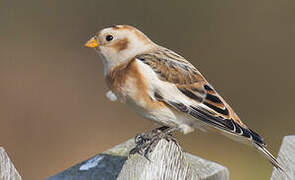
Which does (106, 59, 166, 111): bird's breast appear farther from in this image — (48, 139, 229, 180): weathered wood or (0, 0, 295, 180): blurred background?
(0, 0, 295, 180): blurred background

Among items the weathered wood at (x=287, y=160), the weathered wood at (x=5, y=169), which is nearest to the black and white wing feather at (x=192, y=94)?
the weathered wood at (x=287, y=160)

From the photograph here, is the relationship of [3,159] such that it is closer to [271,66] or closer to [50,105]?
[50,105]

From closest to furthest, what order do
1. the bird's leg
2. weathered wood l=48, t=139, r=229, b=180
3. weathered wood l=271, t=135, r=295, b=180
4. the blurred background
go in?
1. weathered wood l=48, t=139, r=229, b=180
2. weathered wood l=271, t=135, r=295, b=180
3. the bird's leg
4. the blurred background

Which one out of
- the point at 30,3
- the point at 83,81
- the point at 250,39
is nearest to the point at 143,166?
the point at 83,81

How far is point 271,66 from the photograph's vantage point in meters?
6.01

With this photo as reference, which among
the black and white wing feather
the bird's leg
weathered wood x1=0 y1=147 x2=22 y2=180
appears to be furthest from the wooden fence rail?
the black and white wing feather

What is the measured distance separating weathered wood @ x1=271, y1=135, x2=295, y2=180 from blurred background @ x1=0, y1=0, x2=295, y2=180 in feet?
9.62

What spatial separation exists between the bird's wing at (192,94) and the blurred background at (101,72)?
2039 mm

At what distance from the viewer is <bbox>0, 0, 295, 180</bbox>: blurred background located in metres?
5.64

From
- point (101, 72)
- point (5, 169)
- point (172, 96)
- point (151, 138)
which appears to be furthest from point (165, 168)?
point (101, 72)

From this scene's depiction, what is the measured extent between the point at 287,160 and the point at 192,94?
1106 mm

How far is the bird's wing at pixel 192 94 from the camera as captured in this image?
3.43 meters

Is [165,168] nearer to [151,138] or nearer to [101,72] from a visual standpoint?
[151,138]

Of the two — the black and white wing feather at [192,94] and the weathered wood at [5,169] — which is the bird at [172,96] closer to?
the black and white wing feather at [192,94]
